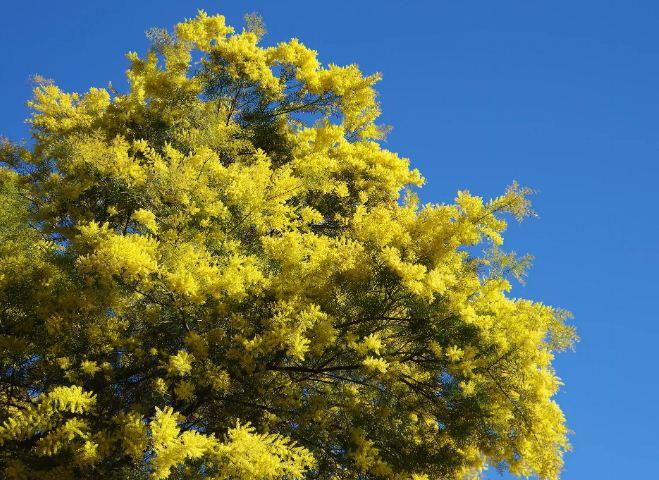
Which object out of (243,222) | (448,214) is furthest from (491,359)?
(243,222)

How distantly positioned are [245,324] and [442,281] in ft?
6.33

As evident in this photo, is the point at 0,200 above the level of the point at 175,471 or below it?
above

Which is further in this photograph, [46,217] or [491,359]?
[46,217]

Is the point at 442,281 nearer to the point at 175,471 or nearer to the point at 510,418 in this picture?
the point at 510,418

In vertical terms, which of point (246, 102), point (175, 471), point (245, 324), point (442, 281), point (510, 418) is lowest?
point (175, 471)

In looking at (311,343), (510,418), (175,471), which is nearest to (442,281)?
(311,343)

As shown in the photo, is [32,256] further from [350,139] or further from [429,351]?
[350,139]

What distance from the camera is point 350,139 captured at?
1133 centimetres

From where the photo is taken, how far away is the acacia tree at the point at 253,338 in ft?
17.7

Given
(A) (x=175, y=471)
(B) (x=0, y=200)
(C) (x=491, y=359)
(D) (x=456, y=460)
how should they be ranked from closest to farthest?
(A) (x=175, y=471) → (C) (x=491, y=359) → (D) (x=456, y=460) → (B) (x=0, y=200)

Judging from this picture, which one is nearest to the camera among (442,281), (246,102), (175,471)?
(175,471)

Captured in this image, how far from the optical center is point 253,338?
572 centimetres

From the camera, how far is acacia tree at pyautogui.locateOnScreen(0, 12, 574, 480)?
540cm

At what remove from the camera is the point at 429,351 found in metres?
6.09
